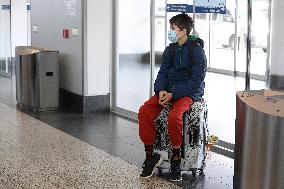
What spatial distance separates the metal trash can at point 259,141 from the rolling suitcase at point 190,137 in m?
1.40

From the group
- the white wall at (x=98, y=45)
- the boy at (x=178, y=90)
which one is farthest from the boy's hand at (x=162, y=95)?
the white wall at (x=98, y=45)

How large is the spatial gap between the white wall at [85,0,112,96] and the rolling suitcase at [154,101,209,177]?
290cm

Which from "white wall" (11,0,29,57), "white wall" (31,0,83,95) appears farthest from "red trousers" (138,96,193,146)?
"white wall" (11,0,29,57)

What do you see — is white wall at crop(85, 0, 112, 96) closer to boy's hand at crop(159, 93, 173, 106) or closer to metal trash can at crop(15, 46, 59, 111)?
metal trash can at crop(15, 46, 59, 111)

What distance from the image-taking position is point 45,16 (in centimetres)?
794

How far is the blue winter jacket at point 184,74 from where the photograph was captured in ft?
13.9

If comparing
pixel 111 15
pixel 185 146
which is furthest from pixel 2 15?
pixel 185 146

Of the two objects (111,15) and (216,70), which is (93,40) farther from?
(216,70)

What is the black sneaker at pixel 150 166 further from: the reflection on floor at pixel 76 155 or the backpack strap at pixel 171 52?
the backpack strap at pixel 171 52

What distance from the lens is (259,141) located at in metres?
2.53

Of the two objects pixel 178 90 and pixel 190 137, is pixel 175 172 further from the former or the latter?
pixel 178 90

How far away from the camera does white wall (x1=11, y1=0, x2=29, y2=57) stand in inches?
438

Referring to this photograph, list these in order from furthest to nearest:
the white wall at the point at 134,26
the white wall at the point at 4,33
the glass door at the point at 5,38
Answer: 1. the white wall at the point at 134,26
2. the white wall at the point at 4,33
3. the glass door at the point at 5,38

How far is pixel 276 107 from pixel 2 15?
9.86 m
